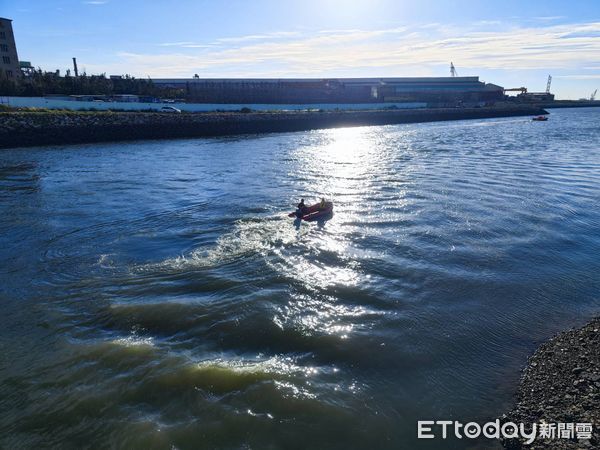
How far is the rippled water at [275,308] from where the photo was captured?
24.8 feet

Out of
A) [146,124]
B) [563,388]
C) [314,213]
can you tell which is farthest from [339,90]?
[563,388]

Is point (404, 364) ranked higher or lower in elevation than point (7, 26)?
lower

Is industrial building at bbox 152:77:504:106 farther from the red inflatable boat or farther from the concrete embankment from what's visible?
the red inflatable boat

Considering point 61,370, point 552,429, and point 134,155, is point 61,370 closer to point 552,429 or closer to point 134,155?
point 552,429

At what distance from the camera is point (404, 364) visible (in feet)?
29.3

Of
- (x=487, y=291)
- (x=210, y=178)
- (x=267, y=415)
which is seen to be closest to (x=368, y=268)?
(x=487, y=291)

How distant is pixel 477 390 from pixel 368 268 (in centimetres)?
590

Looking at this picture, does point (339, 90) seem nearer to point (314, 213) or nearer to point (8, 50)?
point (8, 50)

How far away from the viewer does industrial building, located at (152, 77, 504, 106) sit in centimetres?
9101

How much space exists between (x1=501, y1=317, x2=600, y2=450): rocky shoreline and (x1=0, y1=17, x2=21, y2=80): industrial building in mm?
103735

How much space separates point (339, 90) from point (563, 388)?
103 metres

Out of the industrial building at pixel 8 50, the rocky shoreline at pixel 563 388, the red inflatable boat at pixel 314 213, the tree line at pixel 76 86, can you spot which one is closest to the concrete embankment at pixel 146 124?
the tree line at pixel 76 86

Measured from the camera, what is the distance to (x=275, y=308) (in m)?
11.1

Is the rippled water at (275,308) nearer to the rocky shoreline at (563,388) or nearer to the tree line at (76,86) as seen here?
the rocky shoreline at (563,388)
